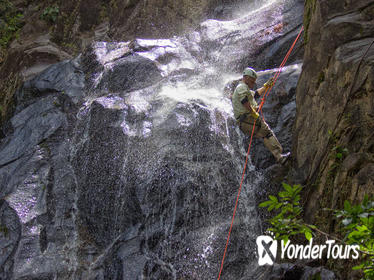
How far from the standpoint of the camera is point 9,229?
866cm

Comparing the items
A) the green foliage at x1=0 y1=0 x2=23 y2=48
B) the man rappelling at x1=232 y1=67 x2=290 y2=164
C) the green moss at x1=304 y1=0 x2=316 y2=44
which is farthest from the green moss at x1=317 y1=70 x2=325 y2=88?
the green foliage at x1=0 y1=0 x2=23 y2=48

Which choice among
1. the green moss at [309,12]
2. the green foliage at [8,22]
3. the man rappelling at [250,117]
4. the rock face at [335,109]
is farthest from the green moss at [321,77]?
the green foliage at [8,22]

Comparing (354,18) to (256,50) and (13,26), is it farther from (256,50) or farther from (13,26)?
(13,26)

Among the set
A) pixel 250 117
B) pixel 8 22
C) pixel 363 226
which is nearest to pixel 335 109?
pixel 250 117

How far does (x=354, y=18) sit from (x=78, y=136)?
711cm

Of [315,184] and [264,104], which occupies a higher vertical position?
[264,104]

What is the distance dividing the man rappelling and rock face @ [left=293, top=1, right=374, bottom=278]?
730 millimetres

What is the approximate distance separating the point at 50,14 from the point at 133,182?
10843 mm

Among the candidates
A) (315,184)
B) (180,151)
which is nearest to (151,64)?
(180,151)

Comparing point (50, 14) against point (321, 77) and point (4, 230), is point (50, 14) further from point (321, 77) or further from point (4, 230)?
point (321, 77)

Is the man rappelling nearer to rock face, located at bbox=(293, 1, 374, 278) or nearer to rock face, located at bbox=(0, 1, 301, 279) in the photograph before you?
rock face, located at bbox=(0, 1, 301, 279)

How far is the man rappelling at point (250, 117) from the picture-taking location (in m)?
7.66

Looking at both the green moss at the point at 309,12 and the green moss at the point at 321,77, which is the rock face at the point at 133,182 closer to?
the green moss at the point at 309,12

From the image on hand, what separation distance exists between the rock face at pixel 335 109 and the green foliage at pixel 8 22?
13.0 meters
